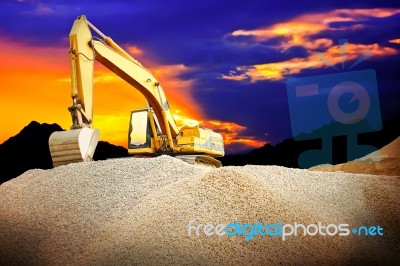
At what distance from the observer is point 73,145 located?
10.0 m

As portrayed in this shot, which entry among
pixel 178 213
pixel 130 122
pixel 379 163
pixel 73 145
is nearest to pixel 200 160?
pixel 130 122

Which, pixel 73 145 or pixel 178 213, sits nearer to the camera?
pixel 178 213

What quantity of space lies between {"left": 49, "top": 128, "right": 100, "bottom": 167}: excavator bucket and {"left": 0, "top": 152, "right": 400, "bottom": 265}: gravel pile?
204 millimetres

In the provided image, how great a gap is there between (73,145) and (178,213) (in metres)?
3.36

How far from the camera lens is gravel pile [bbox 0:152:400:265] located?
681 centimetres

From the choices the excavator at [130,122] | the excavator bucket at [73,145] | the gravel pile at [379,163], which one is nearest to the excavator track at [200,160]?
the excavator at [130,122]

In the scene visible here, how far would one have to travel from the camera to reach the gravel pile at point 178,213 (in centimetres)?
681

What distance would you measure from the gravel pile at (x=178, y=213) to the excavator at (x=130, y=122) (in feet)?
1.55

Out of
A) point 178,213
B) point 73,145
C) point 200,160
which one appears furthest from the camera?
point 200,160

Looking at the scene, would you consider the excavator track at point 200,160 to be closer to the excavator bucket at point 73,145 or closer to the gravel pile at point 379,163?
the excavator bucket at point 73,145

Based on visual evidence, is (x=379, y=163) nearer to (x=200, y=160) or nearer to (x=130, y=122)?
(x=200, y=160)

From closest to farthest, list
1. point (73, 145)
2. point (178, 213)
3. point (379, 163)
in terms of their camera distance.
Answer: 1. point (178, 213)
2. point (73, 145)
3. point (379, 163)

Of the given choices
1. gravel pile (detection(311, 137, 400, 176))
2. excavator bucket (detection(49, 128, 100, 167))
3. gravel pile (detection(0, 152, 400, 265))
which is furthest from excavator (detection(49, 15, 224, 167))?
gravel pile (detection(311, 137, 400, 176))

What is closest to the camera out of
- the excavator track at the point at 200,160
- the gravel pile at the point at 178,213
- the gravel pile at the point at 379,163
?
the gravel pile at the point at 178,213
